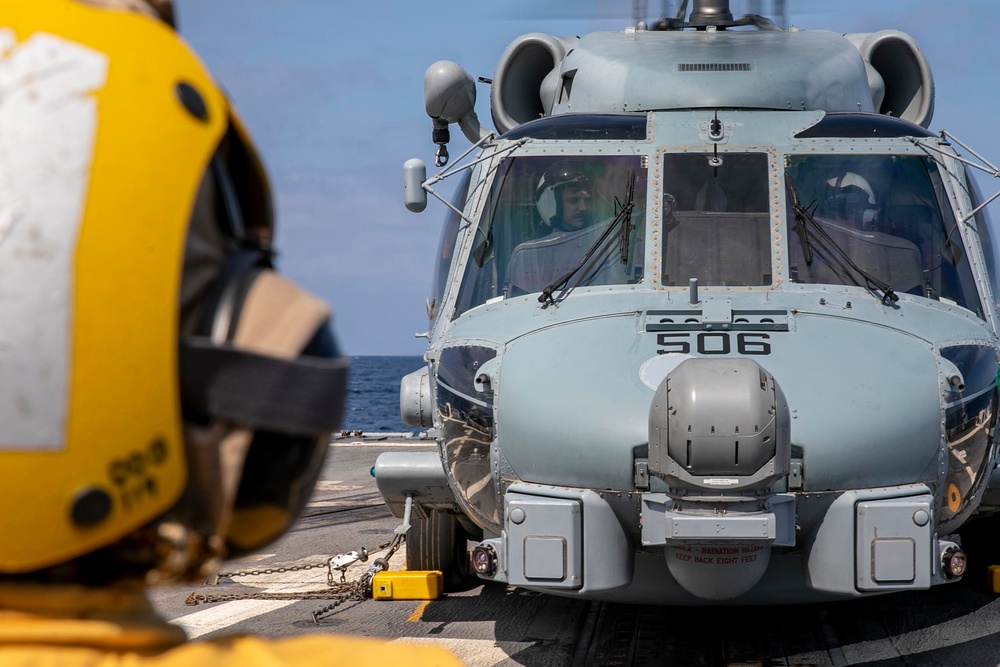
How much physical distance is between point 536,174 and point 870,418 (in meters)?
2.26

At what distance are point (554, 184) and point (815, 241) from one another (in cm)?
128

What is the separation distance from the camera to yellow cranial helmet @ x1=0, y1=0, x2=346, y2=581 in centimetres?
120

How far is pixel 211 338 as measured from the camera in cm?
131

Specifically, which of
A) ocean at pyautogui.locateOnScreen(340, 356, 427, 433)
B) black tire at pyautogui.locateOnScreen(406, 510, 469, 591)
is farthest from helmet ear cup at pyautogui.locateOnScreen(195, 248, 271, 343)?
ocean at pyautogui.locateOnScreen(340, 356, 427, 433)

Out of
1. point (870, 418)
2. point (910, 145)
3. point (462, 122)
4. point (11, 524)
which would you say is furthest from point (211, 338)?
point (462, 122)

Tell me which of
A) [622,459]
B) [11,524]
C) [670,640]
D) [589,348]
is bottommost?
[670,640]

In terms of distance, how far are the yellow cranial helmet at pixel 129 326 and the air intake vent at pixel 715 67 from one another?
543 centimetres

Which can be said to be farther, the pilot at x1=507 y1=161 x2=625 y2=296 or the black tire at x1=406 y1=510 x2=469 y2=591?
the black tire at x1=406 y1=510 x2=469 y2=591

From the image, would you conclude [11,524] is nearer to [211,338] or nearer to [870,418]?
[211,338]

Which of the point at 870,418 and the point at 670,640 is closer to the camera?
the point at 870,418

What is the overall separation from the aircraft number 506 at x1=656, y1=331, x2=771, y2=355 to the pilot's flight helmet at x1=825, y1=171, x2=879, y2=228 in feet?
3.69

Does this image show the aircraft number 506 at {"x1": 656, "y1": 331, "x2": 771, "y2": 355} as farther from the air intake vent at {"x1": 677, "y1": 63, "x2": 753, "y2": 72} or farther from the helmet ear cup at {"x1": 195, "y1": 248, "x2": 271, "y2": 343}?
the helmet ear cup at {"x1": 195, "y1": 248, "x2": 271, "y2": 343}

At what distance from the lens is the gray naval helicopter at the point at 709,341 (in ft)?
14.5

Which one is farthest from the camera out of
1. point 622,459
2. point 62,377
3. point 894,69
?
point 894,69
